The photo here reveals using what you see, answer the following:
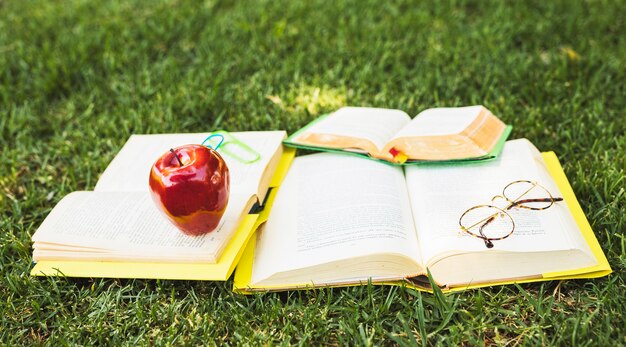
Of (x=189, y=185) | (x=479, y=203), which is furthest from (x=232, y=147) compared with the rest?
(x=479, y=203)

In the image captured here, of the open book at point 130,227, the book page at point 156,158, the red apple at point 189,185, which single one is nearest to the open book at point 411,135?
the book page at point 156,158

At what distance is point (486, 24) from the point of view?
11.3 feet

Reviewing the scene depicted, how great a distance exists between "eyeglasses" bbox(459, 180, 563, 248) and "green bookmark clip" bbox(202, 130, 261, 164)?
30.9 inches

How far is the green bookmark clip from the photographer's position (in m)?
2.21

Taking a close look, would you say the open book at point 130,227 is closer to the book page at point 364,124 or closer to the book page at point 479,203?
the book page at point 364,124

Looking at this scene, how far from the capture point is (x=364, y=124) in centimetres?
235

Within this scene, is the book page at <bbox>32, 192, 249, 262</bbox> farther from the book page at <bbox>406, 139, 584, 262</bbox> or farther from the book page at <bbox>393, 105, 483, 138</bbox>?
the book page at <bbox>393, 105, 483, 138</bbox>

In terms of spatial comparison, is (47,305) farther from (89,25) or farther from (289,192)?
(89,25)

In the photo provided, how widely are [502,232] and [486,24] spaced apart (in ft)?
6.56

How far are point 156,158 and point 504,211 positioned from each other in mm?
1247

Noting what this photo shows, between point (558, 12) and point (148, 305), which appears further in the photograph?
point (558, 12)

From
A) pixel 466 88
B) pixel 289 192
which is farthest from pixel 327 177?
pixel 466 88

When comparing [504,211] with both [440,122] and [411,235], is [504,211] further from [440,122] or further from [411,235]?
[440,122]

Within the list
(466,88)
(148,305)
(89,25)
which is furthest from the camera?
(89,25)
